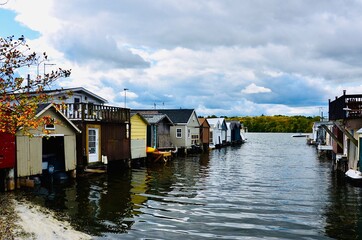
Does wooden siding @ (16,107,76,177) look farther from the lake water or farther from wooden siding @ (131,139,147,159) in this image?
wooden siding @ (131,139,147,159)

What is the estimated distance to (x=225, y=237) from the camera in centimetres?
1235

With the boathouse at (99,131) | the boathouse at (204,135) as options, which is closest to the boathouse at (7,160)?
the boathouse at (99,131)

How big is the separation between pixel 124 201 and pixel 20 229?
695 centimetres

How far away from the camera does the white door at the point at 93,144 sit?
2658 cm

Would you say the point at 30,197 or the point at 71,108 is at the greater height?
the point at 71,108

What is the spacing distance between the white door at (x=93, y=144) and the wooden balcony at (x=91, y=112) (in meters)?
→ 0.97

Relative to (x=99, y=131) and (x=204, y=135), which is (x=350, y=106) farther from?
(x=204, y=135)

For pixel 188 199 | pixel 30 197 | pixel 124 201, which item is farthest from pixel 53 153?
pixel 188 199

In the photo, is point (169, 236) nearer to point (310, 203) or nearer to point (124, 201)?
point (124, 201)

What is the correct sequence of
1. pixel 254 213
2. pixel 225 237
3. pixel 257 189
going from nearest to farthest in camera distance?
pixel 225 237, pixel 254 213, pixel 257 189

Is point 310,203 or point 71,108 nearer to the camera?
point 310,203

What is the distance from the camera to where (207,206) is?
1706 cm

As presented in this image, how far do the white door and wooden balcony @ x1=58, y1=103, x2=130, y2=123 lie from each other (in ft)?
3.17

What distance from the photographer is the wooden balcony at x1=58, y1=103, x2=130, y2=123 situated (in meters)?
25.8
